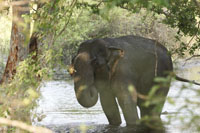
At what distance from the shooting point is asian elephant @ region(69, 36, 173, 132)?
8258mm

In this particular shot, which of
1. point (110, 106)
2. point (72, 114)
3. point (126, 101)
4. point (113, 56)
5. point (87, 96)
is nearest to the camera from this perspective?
point (87, 96)

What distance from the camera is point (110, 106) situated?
9422 mm

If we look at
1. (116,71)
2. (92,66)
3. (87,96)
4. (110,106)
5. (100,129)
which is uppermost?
(92,66)

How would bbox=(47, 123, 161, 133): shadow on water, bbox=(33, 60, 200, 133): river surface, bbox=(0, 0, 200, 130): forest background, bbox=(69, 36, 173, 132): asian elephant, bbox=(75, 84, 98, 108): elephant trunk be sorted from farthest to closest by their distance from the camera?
bbox=(33, 60, 200, 133): river surface
bbox=(47, 123, 161, 133): shadow on water
bbox=(69, 36, 173, 132): asian elephant
bbox=(75, 84, 98, 108): elephant trunk
bbox=(0, 0, 200, 130): forest background

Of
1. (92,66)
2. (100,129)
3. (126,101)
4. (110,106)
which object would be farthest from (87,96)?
(100,129)

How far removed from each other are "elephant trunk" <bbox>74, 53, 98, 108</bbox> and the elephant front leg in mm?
982

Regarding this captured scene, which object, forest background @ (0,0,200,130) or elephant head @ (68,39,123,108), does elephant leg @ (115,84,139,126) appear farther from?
forest background @ (0,0,200,130)

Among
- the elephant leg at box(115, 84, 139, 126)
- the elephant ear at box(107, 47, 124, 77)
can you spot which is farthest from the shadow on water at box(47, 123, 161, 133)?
the elephant ear at box(107, 47, 124, 77)

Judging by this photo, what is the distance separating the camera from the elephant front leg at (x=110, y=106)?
928cm

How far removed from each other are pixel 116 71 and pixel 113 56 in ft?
1.11

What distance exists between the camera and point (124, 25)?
2927 centimetres

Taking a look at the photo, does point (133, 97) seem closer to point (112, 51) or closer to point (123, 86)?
point (123, 86)

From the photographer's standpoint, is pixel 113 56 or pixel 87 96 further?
pixel 113 56

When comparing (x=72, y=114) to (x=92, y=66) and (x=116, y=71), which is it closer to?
(x=116, y=71)
